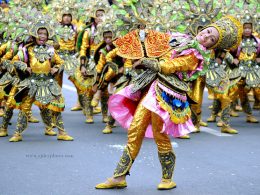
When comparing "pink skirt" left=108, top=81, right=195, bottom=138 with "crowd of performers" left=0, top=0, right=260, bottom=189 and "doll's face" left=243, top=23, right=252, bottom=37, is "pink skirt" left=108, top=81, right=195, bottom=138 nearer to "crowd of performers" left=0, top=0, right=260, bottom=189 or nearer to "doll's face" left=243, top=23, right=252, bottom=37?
"crowd of performers" left=0, top=0, right=260, bottom=189

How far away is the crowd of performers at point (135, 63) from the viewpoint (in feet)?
23.2

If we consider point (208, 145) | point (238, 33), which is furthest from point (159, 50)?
point (208, 145)

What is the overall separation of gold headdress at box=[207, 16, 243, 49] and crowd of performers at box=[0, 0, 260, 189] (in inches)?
0.4

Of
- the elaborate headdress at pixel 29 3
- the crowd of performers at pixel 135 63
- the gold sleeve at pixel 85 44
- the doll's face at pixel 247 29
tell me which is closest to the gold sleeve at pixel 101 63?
the crowd of performers at pixel 135 63

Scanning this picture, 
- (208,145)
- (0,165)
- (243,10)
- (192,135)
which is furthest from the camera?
(243,10)

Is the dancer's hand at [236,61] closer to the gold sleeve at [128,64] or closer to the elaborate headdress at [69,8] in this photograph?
the gold sleeve at [128,64]

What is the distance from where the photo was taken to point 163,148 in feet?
23.3

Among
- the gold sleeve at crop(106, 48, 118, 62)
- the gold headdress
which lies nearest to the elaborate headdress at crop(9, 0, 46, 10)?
the gold sleeve at crop(106, 48, 118, 62)

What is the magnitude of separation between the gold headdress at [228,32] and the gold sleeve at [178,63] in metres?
0.35

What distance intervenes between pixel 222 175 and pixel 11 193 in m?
2.53

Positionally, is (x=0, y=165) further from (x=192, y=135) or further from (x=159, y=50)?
(x=192, y=135)

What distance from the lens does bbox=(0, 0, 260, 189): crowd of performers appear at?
23.2 feet

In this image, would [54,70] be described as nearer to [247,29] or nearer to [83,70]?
[83,70]

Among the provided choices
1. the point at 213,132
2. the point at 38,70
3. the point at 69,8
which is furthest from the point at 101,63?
the point at 69,8
